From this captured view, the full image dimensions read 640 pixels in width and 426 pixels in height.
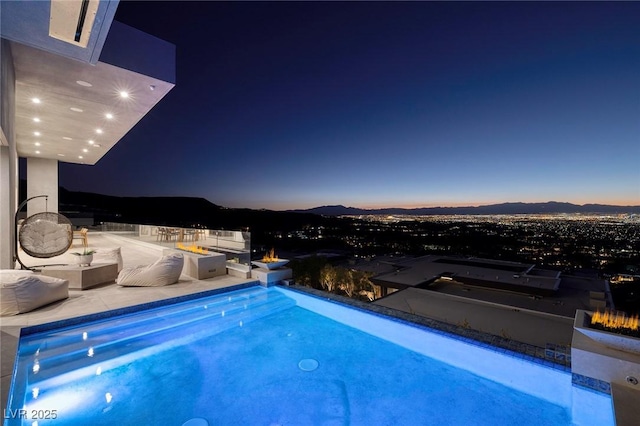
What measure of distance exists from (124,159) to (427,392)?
39.2 meters

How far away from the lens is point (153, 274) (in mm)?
5855

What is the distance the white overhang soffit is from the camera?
2719mm

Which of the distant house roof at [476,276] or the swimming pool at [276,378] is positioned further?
the distant house roof at [476,276]

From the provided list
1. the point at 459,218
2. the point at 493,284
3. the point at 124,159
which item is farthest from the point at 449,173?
the point at 124,159

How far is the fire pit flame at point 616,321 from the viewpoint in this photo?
99.7 inches

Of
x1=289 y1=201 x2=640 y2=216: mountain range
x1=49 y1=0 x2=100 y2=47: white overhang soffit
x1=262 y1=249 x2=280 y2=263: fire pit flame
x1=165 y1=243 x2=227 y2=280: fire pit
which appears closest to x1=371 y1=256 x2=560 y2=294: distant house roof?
x1=262 y1=249 x2=280 y2=263: fire pit flame

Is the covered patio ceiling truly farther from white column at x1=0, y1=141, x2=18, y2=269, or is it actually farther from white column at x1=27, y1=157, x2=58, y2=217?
white column at x1=27, y1=157, x2=58, y2=217

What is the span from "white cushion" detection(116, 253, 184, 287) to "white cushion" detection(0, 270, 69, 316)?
3.71ft

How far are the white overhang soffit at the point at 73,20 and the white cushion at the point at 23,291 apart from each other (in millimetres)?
3528

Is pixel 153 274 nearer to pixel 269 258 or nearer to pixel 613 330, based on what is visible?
pixel 269 258

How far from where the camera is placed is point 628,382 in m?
2.32

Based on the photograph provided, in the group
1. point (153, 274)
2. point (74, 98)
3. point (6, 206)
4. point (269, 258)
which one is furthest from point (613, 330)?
point (6, 206)

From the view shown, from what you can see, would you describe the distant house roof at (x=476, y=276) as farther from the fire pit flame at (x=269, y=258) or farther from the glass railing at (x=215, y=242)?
the glass railing at (x=215, y=242)

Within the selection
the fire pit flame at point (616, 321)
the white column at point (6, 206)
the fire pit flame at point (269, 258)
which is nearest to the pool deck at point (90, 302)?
the fire pit flame at point (269, 258)
